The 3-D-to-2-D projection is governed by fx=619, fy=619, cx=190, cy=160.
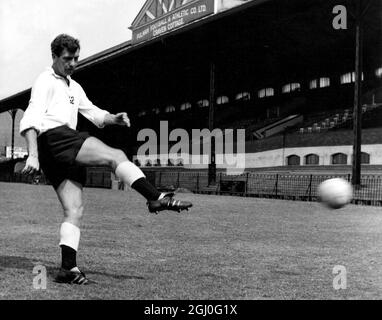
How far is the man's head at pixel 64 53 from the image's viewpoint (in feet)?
16.9

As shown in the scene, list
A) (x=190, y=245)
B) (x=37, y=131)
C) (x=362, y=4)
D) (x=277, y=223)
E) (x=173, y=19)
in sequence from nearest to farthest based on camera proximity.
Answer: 1. (x=37, y=131)
2. (x=190, y=245)
3. (x=277, y=223)
4. (x=362, y=4)
5. (x=173, y=19)

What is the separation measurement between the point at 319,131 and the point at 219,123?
13.2m

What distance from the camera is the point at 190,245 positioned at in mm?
8375

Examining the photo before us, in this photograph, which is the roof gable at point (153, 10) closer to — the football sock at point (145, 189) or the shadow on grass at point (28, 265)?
the shadow on grass at point (28, 265)

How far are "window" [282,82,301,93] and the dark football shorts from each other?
39.2 m

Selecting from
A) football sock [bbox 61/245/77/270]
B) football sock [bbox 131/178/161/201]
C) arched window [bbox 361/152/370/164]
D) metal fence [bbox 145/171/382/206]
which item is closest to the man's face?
football sock [bbox 131/178/161/201]

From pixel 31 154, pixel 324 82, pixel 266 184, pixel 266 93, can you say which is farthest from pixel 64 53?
pixel 266 93

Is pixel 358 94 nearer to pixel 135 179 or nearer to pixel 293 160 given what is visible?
pixel 293 160

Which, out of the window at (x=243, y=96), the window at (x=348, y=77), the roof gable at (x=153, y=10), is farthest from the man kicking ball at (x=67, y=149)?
the roof gable at (x=153, y=10)

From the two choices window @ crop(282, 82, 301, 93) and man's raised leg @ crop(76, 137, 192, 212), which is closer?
man's raised leg @ crop(76, 137, 192, 212)

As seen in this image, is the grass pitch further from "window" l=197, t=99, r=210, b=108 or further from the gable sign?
the gable sign

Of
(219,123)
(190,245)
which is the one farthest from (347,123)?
(190,245)

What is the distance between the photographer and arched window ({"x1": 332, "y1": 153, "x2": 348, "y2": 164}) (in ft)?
107

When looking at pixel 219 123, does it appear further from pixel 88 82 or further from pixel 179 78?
pixel 88 82
